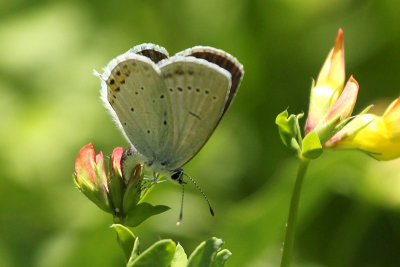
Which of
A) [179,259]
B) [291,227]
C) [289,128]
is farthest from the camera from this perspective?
[289,128]

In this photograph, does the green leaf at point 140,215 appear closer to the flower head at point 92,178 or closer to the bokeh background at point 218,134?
the flower head at point 92,178

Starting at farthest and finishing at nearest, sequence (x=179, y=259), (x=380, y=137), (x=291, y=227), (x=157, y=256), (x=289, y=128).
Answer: (x=380, y=137), (x=289, y=128), (x=291, y=227), (x=179, y=259), (x=157, y=256)

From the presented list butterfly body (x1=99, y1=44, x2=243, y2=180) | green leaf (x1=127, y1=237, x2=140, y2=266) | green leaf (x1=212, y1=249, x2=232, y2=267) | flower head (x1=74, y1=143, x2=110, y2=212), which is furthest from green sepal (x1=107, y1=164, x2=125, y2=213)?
green leaf (x1=212, y1=249, x2=232, y2=267)

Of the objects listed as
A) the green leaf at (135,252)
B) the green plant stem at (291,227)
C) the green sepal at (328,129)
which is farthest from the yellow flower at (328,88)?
the green leaf at (135,252)

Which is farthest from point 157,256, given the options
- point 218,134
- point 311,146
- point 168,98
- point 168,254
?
point 218,134

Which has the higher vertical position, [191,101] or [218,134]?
[191,101]

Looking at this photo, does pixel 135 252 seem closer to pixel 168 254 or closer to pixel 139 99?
pixel 168 254

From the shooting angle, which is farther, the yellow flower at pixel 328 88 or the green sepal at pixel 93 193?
the yellow flower at pixel 328 88

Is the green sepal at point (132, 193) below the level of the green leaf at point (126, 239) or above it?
above
